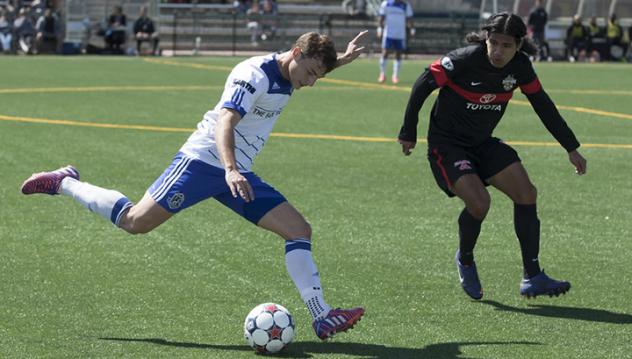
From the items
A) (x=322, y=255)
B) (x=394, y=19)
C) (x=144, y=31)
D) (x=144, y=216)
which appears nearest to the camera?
(x=144, y=216)

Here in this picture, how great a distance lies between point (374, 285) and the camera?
8805 millimetres

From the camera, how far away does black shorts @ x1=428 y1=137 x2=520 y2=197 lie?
852 cm

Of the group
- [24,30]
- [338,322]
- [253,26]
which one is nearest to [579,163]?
[338,322]

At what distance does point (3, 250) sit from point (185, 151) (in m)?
2.85

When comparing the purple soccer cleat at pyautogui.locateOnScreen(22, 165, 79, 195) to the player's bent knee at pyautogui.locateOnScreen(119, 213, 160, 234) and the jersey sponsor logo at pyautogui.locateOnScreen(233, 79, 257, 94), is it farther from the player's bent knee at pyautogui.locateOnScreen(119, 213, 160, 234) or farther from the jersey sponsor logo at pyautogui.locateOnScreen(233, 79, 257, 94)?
the jersey sponsor logo at pyautogui.locateOnScreen(233, 79, 257, 94)

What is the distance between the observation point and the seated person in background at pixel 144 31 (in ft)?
140

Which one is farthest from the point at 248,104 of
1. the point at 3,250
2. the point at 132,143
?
the point at 132,143

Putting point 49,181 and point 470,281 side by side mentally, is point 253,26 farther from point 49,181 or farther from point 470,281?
point 470,281

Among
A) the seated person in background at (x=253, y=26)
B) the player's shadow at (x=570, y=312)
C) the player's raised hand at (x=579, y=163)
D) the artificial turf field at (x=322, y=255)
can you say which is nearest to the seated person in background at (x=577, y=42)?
the seated person in background at (x=253, y=26)

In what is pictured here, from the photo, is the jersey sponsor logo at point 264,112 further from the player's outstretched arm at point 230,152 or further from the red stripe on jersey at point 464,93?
the red stripe on jersey at point 464,93

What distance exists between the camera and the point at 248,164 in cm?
753

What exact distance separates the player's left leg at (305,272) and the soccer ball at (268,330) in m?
0.16

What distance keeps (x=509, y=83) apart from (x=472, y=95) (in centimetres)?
26

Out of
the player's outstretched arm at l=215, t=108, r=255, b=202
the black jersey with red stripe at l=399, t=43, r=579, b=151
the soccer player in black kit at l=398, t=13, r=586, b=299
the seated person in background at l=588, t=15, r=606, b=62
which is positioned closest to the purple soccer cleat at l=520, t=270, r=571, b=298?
the soccer player in black kit at l=398, t=13, r=586, b=299
